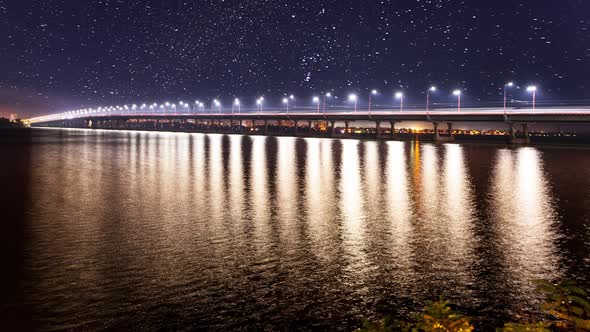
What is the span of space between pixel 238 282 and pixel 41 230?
6.97 meters

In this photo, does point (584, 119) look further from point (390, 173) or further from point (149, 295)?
point (149, 295)

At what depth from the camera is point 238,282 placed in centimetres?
936

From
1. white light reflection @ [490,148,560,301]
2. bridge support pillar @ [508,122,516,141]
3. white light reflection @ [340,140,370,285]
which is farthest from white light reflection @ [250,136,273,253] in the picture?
bridge support pillar @ [508,122,516,141]

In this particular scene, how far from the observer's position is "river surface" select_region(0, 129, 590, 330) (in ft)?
26.4

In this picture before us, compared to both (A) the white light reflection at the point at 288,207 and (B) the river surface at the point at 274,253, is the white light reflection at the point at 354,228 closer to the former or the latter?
(B) the river surface at the point at 274,253

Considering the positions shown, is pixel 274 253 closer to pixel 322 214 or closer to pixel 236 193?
pixel 322 214

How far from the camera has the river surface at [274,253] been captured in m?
8.05

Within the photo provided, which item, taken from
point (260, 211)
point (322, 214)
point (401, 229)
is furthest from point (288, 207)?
point (401, 229)

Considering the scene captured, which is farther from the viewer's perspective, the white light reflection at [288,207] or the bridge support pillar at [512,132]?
the bridge support pillar at [512,132]

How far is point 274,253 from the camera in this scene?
11.4 meters

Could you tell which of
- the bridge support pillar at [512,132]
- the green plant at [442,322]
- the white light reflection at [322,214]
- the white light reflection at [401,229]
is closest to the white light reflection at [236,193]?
the white light reflection at [322,214]

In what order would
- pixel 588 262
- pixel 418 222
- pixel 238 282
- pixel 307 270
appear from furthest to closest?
pixel 418 222 < pixel 588 262 < pixel 307 270 < pixel 238 282

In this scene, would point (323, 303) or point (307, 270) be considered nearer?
point (323, 303)

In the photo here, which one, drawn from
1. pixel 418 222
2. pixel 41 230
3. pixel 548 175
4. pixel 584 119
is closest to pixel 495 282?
pixel 418 222
